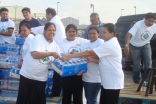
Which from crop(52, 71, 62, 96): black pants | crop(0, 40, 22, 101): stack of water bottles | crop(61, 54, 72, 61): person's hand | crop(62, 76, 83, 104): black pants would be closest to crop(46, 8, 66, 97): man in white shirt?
crop(52, 71, 62, 96): black pants

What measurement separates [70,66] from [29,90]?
78 centimetres

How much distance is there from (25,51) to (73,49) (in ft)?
2.55

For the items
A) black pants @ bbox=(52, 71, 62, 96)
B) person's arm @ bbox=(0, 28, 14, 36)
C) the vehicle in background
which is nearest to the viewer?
black pants @ bbox=(52, 71, 62, 96)

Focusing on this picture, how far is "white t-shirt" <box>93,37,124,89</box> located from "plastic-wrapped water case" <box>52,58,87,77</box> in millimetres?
349

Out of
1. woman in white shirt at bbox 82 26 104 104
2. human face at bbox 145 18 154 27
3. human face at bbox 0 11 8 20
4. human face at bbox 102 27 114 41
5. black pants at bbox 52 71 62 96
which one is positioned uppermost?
human face at bbox 0 11 8 20

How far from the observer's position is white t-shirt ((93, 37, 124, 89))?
12.3ft

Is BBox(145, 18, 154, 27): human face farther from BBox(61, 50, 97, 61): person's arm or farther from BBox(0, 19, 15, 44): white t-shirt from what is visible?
BBox(0, 19, 15, 44): white t-shirt

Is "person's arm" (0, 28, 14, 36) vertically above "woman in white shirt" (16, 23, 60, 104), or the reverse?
"person's arm" (0, 28, 14, 36)

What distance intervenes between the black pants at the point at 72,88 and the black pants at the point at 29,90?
1.21ft

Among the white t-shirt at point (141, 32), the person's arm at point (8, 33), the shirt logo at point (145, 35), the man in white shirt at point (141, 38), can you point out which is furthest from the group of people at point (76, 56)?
the shirt logo at point (145, 35)

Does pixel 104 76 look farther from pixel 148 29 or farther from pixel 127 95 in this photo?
pixel 148 29

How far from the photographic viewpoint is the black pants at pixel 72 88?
13.9 feet

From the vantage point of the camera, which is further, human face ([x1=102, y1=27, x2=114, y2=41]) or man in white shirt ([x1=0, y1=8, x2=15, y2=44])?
man in white shirt ([x1=0, y1=8, x2=15, y2=44])

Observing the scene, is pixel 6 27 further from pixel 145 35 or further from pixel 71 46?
pixel 145 35
